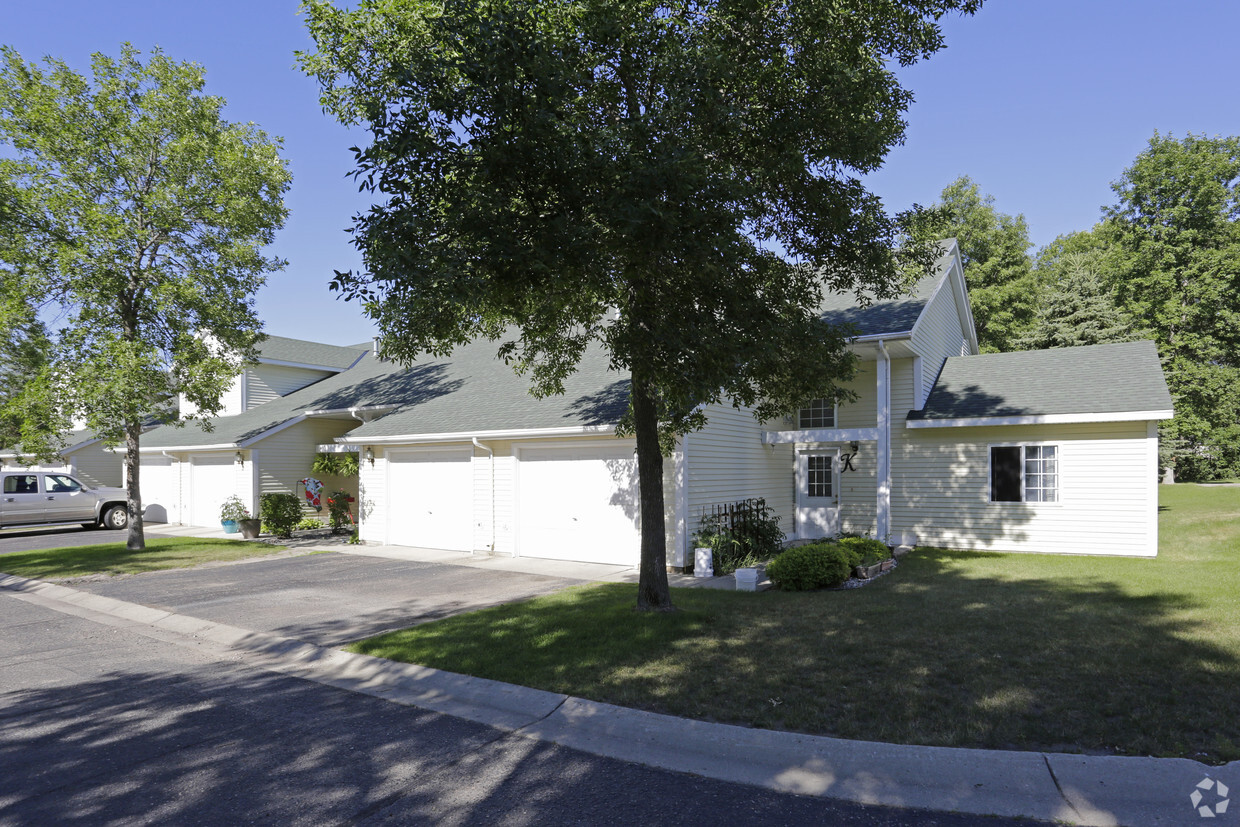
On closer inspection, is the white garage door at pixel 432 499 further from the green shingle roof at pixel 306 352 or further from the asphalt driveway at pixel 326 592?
the green shingle roof at pixel 306 352

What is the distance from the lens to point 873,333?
1481 cm

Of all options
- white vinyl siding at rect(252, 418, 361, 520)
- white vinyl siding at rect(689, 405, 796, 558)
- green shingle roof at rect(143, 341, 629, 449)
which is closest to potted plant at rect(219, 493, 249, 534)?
white vinyl siding at rect(252, 418, 361, 520)

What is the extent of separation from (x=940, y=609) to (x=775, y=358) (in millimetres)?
4025

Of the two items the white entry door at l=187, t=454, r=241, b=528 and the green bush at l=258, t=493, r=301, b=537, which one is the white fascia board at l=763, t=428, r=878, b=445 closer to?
the green bush at l=258, t=493, r=301, b=537

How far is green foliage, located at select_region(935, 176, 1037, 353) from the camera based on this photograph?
35.3 m

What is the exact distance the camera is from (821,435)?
1566cm

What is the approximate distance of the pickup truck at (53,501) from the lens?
2186cm

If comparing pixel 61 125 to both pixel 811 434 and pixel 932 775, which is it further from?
pixel 932 775

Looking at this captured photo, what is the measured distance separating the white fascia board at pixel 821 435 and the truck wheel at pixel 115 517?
70.4 ft

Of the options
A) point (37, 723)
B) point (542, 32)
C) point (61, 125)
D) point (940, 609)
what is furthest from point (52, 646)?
point (61, 125)

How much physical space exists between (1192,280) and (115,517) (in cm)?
4754

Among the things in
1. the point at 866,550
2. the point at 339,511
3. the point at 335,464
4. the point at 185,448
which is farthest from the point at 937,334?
the point at 185,448

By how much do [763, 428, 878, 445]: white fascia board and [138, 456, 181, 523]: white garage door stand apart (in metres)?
20.7

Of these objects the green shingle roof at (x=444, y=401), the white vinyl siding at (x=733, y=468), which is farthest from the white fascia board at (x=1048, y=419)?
the green shingle roof at (x=444, y=401)
